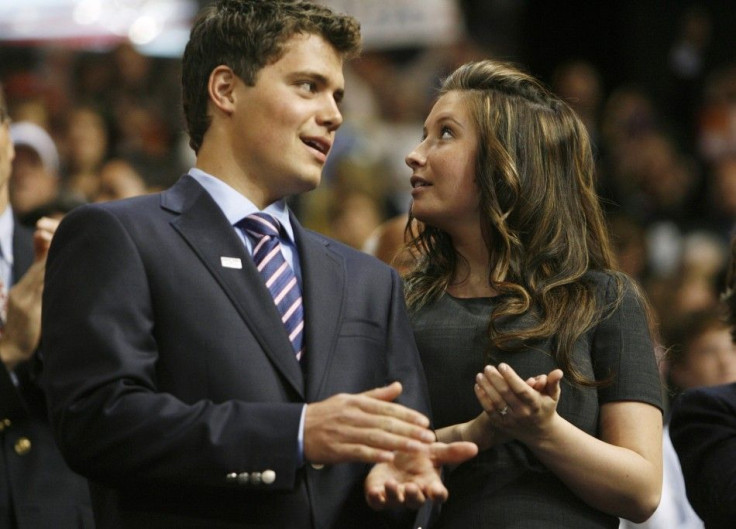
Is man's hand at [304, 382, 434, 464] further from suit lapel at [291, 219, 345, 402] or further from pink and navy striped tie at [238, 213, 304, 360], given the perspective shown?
pink and navy striped tie at [238, 213, 304, 360]

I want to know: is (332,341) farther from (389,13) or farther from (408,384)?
(389,13)

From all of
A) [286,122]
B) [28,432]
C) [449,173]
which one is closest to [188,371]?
[286,122]

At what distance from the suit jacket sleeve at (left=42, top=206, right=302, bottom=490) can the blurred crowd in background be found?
7.15 feet

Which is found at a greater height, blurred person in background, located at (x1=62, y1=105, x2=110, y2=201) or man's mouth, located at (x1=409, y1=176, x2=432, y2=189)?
man's mouth, located at (x1=409, y1=176, x2=432, y2=189)

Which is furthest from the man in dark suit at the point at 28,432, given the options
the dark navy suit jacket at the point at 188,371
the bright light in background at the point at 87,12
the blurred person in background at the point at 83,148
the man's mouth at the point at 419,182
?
the bright light in background at the point at 87,12

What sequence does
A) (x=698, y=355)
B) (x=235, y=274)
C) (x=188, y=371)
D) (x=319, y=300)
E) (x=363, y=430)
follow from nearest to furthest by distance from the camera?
1. (x=363, y=430)
2. (x=188, y=371)
3. (x=235, y=274)
4. (x=319, y=300)
5. (x=698, y=355)

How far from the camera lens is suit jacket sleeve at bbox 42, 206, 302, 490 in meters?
2.86

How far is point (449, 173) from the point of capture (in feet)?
12.4

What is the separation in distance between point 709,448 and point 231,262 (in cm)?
169

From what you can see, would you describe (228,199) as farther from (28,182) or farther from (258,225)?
(28,182)

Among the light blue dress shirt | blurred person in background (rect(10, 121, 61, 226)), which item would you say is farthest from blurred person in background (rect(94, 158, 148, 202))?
the light blue dress shirt

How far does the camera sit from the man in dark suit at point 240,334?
9.43 ft

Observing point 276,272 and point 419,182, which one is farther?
point 419,182

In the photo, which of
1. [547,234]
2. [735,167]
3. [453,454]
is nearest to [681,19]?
[735,167]
